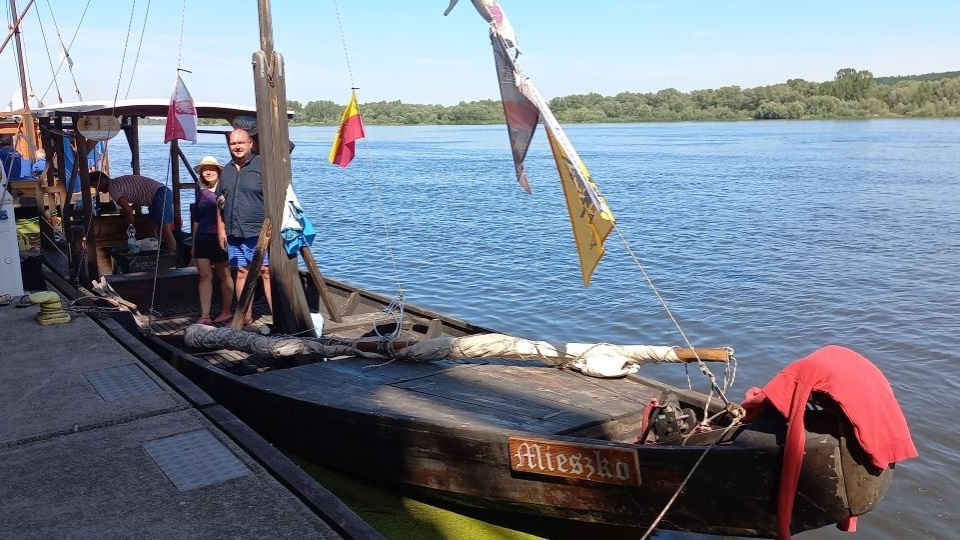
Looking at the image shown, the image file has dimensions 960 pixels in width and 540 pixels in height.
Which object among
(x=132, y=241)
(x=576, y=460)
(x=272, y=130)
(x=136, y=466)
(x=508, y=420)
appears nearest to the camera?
(x=136, y=466)

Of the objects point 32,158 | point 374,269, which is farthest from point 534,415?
point 32,158

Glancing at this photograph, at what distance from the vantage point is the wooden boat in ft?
13.5

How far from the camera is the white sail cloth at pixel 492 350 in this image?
6039 millimetres

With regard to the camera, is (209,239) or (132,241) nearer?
(209,239)

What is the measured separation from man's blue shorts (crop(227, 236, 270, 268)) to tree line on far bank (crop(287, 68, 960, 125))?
8132 centimetres

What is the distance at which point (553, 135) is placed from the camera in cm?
480

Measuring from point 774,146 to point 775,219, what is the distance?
121ft

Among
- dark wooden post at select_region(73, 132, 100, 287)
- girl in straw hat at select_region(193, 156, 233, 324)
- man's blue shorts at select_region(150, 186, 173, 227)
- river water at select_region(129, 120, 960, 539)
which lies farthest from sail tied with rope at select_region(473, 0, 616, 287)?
man's blue shorts at select_region(150, 186, 173, 227)

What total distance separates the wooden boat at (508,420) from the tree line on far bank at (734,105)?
3228 inches

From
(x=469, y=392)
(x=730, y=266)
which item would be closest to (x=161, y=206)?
(x=469, y=392)

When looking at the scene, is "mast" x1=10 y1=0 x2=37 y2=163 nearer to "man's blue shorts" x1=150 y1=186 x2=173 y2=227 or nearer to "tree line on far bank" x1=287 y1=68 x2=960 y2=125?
"man's blue shorts" x1=150 y1=186 x2=173 y2=227

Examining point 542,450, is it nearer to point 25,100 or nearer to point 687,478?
point 687,478

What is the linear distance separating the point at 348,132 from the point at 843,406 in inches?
246

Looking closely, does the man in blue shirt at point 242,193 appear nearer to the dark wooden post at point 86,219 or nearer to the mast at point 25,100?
the dark wooden post at point 86,219
